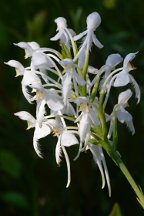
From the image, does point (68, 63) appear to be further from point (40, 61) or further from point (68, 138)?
point (68, 138)

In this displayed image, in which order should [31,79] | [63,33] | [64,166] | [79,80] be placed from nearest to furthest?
[79,80] < [31,79] < [63,33] < [64,166]

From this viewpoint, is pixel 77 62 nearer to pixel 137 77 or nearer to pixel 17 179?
pixel 137 77

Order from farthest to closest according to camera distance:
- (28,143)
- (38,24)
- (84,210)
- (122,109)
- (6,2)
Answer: (6,2) → (38,24) → (28,143) → (84,210) → (122,109)

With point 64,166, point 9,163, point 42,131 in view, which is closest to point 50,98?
point 42,131

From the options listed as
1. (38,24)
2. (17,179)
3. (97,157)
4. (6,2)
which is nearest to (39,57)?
(97,157)

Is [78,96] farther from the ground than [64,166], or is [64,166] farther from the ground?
[78,96]
